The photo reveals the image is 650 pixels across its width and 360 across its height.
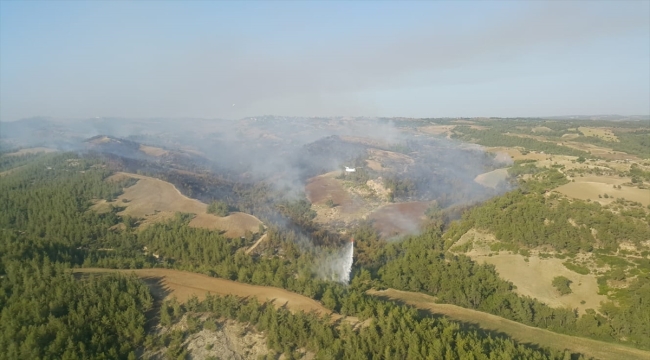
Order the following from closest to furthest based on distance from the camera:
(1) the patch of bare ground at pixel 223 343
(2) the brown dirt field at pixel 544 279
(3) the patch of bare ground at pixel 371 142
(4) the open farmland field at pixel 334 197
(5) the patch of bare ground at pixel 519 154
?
(1) the patch of bare ground at pixel 223 343 < (2) the brown dirt field at pixel 544 279 < (4) the open farmland field at pixel 334 197 < (5) the patch of bare ground at pixel 519 154 < (3) the patch of bare ground at pixel 371 142

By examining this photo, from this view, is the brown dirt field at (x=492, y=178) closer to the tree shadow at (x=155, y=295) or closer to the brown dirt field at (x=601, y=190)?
the brown dirt field at (x=601, y=190)

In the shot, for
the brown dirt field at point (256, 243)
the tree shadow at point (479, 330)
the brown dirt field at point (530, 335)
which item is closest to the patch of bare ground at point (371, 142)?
the brown dirt field at point (256, 243)

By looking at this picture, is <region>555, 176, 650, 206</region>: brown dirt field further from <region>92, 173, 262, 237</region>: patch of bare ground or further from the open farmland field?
<region>92, 173, 262, 237</region>: patch of bare ground

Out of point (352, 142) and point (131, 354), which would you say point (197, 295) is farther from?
point (352, 142)

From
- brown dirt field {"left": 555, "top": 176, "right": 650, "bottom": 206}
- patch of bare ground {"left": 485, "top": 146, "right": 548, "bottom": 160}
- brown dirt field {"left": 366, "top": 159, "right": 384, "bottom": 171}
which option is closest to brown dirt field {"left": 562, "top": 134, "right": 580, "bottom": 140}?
patch of bare ground {"left": 485, "top": 146, "right": 548, "bottom": 160}

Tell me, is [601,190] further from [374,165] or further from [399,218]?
[374,165]

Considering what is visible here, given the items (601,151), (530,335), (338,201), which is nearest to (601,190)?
(530,335)
